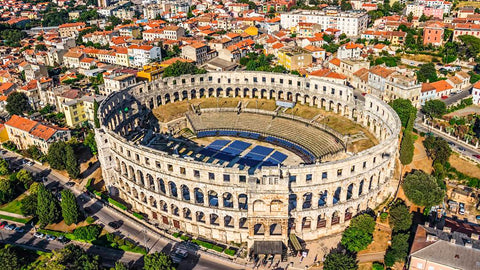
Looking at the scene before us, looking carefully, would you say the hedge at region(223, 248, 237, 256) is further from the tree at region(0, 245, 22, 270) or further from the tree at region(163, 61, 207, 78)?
the tree at region(163, 61, 207, 78)

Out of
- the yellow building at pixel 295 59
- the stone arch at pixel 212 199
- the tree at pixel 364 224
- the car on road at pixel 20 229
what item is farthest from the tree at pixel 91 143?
the yellow building at pixel 295 59

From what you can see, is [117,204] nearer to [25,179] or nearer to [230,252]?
[25,179]

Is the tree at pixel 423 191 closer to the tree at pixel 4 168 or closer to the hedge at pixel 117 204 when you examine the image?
the hedge at pixel 117 204

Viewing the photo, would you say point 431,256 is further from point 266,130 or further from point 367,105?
point 266,130

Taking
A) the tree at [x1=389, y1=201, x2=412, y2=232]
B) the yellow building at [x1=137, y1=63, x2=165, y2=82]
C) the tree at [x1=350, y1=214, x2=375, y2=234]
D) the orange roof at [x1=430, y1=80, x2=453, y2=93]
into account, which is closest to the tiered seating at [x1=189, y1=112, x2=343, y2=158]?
the tree at [x1=389, y1=201, x2=412, y2=232]

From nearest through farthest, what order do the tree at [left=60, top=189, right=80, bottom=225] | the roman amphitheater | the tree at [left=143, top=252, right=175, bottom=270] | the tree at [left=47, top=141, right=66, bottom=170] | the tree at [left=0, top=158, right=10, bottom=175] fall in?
the tree at [left=143, top=252, right=175, bottom=270] → the roman amphitheater → the tree at [left=60, top=189, right=80, bottom=225] → the tree at [left=47, top=141, right=66, bottom=170] → the tree at [left=0, top=158, right=10, bottom=175]
